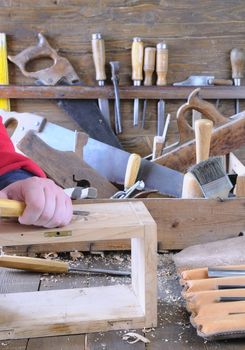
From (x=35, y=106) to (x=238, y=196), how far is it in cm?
78

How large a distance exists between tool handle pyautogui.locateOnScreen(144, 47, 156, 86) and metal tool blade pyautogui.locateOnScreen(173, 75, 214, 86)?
0.08 meters

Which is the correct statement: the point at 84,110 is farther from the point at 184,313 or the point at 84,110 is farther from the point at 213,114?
the point at 184,313

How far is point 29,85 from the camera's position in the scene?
4.86 feet

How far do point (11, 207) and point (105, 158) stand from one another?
0.61 meters

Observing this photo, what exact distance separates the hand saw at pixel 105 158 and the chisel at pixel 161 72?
13.0 inches

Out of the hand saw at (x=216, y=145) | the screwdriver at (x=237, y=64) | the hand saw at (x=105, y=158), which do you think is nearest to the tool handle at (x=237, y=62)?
the screwdriver at (x=237, y=64)

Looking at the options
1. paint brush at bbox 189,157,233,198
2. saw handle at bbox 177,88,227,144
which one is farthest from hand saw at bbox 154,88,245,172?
paint brush at bbox 189,157,233,198

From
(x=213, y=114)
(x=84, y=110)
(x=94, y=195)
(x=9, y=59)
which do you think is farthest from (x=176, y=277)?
(x=9, y=59)

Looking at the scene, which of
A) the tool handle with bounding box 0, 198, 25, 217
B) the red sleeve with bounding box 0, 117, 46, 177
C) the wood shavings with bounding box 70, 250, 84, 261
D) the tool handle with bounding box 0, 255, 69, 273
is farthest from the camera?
the wood shavings with bounding box 70, 250, 84, 261

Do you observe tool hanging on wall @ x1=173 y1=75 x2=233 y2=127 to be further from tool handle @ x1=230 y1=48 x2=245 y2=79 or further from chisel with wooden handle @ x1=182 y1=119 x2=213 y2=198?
chisel with wooden handle @ x1=182 y1=119 x2=213 y2=198

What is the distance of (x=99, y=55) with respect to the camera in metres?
1.45

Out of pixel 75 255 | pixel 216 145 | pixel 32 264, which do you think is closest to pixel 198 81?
pixel 216 145

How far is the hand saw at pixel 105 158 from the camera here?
1.06m

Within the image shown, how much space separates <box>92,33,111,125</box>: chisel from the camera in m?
1.45
